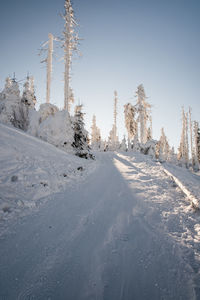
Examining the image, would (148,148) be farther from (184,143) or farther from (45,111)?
(184,143)

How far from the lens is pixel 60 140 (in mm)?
11016

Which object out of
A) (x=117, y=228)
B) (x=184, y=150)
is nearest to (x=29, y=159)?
(x=117, y=228)

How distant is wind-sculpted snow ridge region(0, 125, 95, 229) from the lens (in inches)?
138

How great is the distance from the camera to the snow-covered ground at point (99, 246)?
1.66 metres

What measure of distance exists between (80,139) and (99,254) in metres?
10.5

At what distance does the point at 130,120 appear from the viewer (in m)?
29.1

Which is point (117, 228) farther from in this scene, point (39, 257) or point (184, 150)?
point (184, 150)

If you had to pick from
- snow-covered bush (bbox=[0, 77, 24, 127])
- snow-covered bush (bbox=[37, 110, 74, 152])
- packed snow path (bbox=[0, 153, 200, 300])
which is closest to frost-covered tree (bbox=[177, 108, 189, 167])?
snow-covered bush (bbox=[37, 110, 74, 152])

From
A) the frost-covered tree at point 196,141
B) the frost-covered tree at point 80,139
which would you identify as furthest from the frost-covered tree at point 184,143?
the frost-covered tree at point 80,139

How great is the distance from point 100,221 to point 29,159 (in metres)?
3.85

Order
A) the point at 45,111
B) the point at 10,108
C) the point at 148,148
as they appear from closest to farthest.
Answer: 1. the point at 10,108
2. the point at 45,111
3. the point at 148,148

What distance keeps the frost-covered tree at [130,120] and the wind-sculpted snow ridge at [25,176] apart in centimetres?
2385

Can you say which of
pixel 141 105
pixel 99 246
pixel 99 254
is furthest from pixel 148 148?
pixel 99 254

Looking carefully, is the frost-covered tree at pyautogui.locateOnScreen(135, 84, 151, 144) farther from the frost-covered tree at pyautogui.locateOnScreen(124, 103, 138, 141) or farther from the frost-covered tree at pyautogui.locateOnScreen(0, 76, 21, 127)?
the frost-covered tree at pyautogui.locateOnScreen(0, 76, 21, 127)
